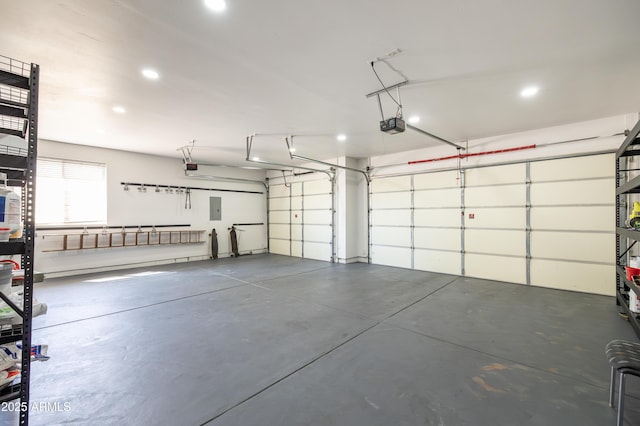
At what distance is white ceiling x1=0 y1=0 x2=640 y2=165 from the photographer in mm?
2137

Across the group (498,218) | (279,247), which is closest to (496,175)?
(498,218)

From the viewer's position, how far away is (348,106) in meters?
4.00

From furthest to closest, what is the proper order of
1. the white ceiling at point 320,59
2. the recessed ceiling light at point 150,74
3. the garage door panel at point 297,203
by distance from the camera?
the garage door panel at point 297,203, the recessed ceiling light at point 150,74, the white ceiling at point 320,59

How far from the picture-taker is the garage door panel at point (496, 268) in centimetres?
537

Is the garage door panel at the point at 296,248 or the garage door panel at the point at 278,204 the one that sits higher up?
the garage door panel at the point at 278,204

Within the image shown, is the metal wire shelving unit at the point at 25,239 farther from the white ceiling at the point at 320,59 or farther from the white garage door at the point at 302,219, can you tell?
the white garage door at the point at 302,219

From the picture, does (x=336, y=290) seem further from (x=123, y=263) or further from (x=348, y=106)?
(x=123, y=263)

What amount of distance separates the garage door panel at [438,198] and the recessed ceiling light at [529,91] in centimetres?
264


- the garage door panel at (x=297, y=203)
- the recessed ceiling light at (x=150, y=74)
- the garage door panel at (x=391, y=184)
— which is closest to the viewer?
the recessed ceiling light at (x=150, y=74)

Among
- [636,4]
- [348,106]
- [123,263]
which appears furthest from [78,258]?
[636,4]

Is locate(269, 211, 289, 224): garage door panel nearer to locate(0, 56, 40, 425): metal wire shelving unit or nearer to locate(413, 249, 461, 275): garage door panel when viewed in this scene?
locate(413, 249, 461, 275): garage door panel

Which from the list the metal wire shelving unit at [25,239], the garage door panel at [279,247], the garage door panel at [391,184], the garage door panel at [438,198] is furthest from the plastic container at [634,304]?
the garage door panel at [279,247]

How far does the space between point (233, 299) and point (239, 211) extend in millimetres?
5314

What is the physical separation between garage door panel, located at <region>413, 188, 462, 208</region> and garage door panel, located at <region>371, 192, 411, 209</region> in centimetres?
24
